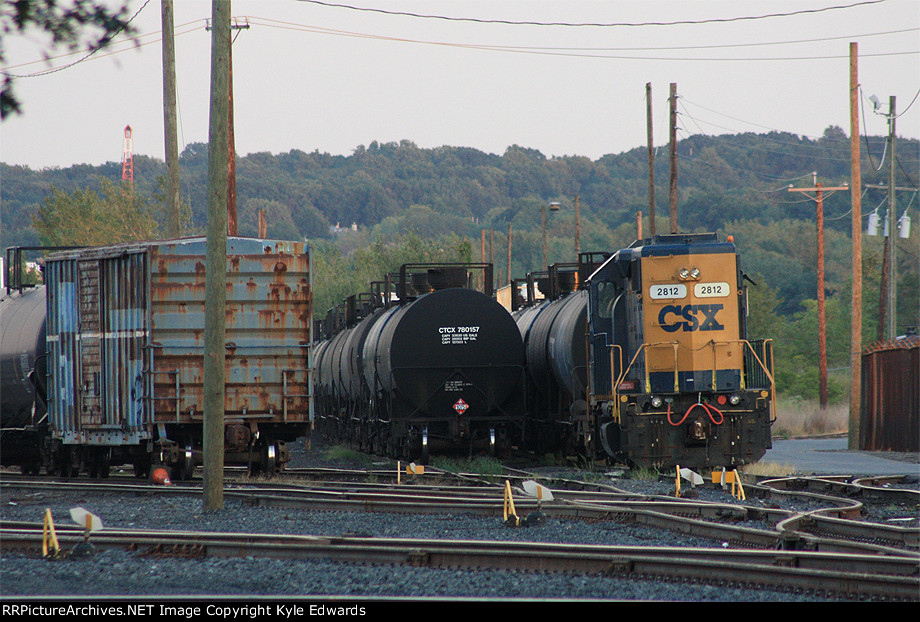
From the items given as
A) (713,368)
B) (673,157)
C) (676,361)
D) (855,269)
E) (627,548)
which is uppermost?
(673,157)

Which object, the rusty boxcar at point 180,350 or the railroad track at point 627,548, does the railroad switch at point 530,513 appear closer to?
the railroad track at point 627,548

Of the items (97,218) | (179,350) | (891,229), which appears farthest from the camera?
(97,218)

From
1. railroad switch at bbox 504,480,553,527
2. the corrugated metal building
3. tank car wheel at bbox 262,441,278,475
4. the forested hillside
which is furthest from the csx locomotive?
the forested hillside

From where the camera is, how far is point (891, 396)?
80.0 feet

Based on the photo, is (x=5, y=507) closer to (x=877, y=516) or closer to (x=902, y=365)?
(x=877, y=516)

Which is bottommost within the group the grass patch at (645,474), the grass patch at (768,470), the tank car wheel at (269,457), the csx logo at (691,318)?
the grass patch at (768,470)

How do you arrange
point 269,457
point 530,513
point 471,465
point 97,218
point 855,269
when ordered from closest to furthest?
point 530,513, point 269,457, point 471,465, point 855,269, point 97,218

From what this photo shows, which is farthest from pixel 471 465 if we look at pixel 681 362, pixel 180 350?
pixel 180 350

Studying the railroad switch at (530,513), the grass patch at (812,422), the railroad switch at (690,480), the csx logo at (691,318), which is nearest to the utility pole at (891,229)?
the grass patch at (812,422)

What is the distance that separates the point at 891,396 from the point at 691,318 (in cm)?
1204

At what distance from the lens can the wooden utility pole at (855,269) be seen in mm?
24631

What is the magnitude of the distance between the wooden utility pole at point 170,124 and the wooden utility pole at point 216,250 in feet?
26.7

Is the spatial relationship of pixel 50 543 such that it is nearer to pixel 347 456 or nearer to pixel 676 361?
pixel 676 361

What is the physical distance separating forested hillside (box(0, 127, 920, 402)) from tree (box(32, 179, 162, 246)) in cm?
24
